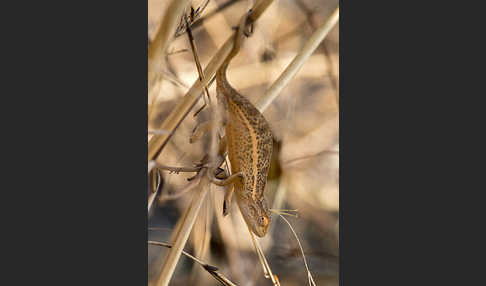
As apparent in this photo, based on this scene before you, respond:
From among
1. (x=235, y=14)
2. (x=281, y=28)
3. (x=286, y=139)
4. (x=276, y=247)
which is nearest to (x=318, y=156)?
(x=286, y=139)

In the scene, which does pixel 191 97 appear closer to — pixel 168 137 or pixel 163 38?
pixel 168 137

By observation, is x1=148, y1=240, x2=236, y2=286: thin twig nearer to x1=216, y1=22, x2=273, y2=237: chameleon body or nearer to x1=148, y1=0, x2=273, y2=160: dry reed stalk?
x1=216, y1=22, x2=273, y2=237: chameleon body

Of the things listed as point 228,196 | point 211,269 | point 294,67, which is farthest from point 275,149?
point 211,269

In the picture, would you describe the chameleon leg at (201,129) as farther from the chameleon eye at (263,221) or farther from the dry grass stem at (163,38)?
the chameleon eye at (263,221)

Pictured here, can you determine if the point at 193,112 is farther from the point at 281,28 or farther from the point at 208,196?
the point at 281,28

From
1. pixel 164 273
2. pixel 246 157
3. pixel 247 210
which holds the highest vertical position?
pixel 246 157

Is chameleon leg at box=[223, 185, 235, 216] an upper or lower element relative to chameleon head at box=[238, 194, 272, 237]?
upper

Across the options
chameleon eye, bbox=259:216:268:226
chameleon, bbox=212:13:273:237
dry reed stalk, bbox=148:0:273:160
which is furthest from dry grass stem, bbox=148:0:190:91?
chameleon eye, bbox=259:216:268:226
